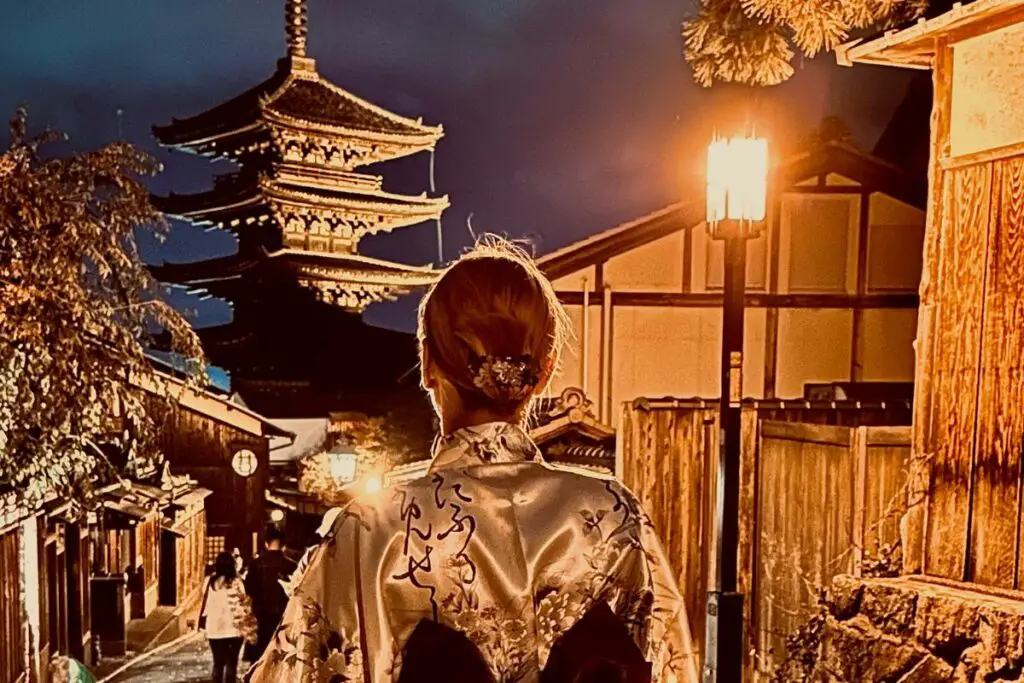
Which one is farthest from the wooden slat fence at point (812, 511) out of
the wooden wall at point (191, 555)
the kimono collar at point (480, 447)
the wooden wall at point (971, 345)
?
the wooden wall at point (191, 555)

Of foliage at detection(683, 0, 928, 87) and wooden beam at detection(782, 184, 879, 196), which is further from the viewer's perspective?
wooden beam at detection(782, 184, 879, 196)

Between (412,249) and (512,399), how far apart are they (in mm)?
70959

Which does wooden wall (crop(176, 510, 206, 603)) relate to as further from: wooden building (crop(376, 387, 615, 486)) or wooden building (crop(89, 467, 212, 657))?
wooden building (crop(376, 387, 615, 486))

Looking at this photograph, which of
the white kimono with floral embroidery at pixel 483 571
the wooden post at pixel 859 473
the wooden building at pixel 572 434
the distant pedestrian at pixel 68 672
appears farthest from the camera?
the wooden building at pixel 572 434

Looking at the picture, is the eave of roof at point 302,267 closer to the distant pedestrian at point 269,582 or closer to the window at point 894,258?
the window at point 894,258

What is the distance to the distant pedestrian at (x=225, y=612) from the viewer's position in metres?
7.52

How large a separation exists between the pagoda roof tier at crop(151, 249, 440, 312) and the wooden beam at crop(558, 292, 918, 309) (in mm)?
12559

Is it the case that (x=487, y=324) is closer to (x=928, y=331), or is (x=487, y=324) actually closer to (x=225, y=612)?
(x=928, y=331)

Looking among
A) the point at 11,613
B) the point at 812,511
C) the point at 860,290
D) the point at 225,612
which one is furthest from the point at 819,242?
the point at 11,613

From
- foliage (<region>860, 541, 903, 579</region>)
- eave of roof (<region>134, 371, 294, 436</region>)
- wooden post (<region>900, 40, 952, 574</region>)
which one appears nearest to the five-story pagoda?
eave of roof (<region>134, 371, 294, 436</region>)

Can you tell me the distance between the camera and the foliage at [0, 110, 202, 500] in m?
5.71

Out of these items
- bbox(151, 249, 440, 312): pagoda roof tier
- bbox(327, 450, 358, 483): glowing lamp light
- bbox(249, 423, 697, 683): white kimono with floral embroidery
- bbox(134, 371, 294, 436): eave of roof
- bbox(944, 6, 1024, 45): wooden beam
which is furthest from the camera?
bbox(151, 249, 440, 312): pagoda roof tier

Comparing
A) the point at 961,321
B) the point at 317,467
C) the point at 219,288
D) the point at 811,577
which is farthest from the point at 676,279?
the point at 219,288

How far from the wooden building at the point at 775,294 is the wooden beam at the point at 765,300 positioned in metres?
0.01
